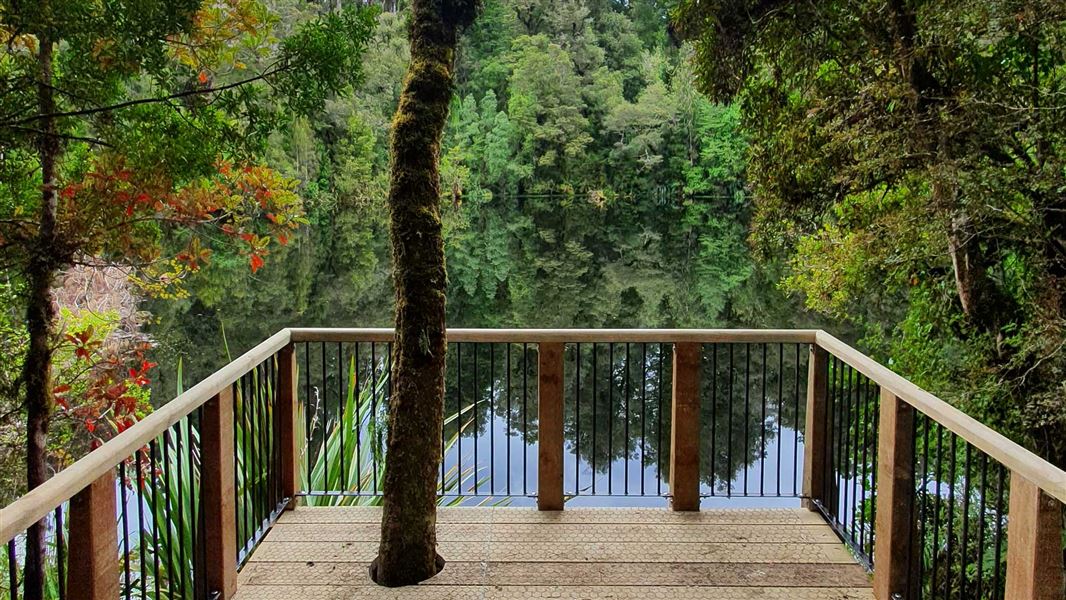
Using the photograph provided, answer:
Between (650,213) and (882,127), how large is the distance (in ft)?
110

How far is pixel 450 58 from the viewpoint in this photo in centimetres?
281

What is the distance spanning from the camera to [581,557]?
319 centimetres

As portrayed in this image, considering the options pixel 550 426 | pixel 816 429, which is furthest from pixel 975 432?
pixel 550 426

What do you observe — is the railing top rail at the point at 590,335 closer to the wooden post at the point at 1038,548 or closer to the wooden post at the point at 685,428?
the wooden post at the point at 685,428

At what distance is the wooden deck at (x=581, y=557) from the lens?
2.91 metres

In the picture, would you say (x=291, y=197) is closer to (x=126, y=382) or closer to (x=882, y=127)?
(x=126, y=382)

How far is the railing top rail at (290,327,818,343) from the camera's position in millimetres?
3564

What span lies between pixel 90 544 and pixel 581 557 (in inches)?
75.5

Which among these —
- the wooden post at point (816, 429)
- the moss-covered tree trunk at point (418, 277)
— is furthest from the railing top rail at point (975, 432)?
the moss-covered tree trunk at point (418, 277)

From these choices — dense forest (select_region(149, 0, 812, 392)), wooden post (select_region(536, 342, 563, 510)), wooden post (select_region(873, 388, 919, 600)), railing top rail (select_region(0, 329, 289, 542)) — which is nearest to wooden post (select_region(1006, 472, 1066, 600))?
wooden post (select_region(873, 388, 919, 600))

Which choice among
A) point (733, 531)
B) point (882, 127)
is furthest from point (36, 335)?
point (882, 127)

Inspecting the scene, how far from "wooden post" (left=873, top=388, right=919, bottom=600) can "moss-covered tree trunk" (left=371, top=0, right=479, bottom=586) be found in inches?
63.4

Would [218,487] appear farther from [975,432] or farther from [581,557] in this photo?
[975,432]

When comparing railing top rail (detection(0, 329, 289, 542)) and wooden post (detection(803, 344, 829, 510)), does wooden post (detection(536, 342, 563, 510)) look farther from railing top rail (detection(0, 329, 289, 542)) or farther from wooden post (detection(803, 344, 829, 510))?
railing top rail (detection(0, 329, 289, 542))
